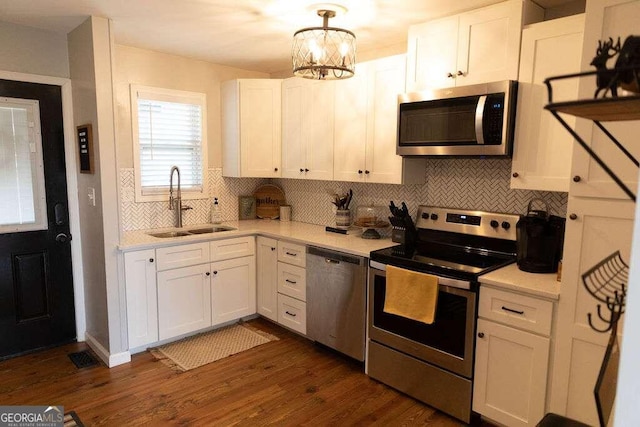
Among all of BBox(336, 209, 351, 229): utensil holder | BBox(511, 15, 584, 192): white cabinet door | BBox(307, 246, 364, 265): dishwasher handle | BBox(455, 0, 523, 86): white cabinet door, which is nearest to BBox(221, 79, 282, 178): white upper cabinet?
BBox(336, 209, 351, 229): utensil holder

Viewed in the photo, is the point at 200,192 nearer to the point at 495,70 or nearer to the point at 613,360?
the point at 495,70

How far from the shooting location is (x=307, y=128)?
12.2ft

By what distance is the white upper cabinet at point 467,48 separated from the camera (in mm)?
2355

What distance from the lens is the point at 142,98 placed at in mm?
3637

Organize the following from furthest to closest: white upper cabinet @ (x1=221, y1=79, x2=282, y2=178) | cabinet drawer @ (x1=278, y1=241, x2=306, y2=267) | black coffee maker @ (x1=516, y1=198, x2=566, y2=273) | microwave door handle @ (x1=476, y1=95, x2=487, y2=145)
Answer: white upper cabinet @ (x1=221, y1=79, x2=282, y2=178) → cabinet drawer @ (x1=278, y1=241, x2=306, y2=267) → microwave door handle @ (x1=476, y1=95, x2=487, y2=145) → black coffee maker @ (x1=516, y1=198, x2=566, y2=273)

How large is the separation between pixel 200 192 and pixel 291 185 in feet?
3.15

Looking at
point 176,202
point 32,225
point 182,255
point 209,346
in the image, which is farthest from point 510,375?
point 32,225

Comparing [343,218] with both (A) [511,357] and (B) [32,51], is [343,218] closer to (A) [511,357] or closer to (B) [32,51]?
(A) [511,357]

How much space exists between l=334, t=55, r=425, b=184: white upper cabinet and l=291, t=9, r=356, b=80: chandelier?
79cm

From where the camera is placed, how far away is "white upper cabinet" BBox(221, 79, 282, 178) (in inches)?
155

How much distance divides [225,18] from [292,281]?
82.7 inches

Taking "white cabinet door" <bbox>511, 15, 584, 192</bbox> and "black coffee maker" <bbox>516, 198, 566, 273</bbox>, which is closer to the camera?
"white cabinet door" <bbox>511, 15, 584, 192</bbox>

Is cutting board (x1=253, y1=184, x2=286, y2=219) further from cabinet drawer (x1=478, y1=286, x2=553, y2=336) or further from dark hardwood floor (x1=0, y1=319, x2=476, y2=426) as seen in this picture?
cabinet drawer (x1=478, y1=286, x2=553, y2=336)

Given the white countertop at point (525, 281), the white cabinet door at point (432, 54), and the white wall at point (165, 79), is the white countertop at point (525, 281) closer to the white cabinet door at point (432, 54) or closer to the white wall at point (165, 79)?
the white cabinet door at point (432, 54)
